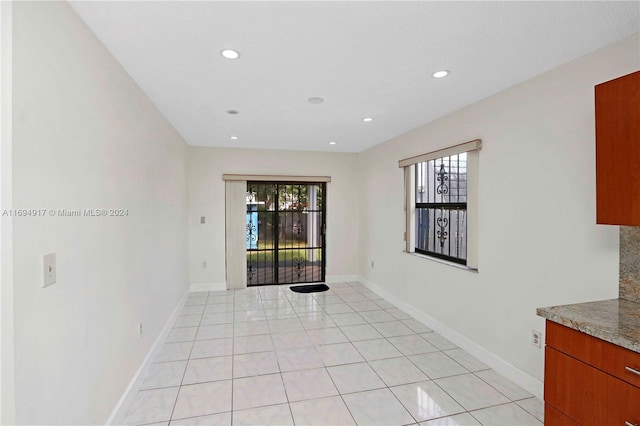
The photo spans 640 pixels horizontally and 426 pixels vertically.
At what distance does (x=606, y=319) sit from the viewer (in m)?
1.49

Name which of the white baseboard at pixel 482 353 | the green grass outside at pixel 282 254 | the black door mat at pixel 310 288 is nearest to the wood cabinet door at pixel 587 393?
the white baseboard at pixel 482 353

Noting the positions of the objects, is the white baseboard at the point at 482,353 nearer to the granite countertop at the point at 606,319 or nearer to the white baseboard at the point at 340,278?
the granite countertop at the point at 606,319

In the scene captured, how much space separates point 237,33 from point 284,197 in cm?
380

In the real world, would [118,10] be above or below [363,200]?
above

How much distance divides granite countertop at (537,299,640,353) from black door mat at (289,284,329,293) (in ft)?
12.5

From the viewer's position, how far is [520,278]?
2.46m

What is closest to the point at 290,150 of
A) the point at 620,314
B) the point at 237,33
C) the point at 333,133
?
the point at 333,133

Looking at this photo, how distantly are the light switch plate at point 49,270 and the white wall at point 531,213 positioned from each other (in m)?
2.65

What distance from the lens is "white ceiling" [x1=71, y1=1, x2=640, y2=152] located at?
154cm

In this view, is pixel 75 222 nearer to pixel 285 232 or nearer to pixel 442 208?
pixel 442 208

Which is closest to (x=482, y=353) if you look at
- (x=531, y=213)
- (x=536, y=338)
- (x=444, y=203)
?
(x=536, y=338)

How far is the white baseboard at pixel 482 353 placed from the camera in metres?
2.33

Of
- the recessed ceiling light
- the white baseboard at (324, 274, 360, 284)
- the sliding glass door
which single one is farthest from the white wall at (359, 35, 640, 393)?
the sliding glass door

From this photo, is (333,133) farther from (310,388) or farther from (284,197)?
(310,388)
